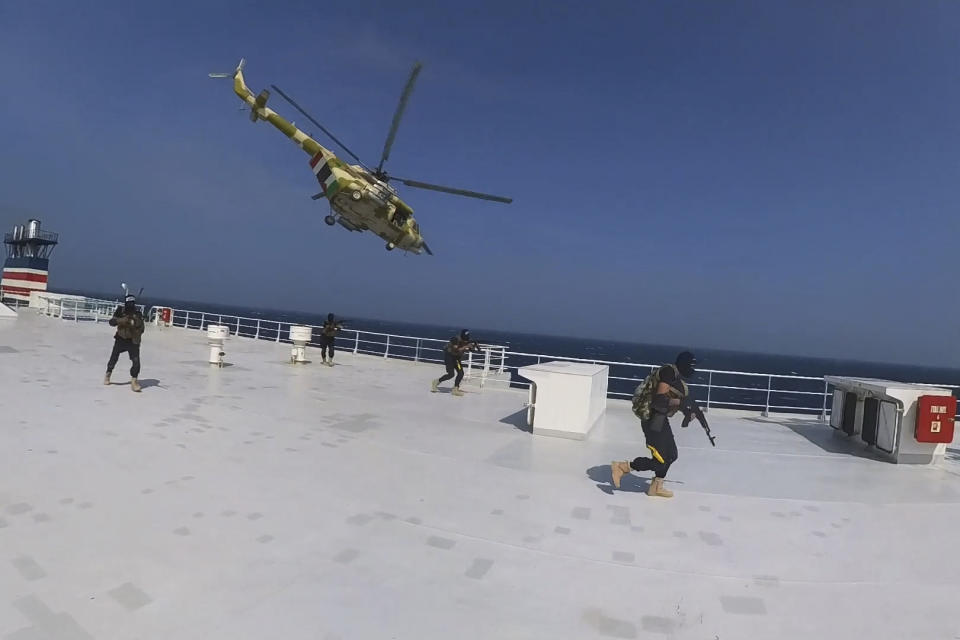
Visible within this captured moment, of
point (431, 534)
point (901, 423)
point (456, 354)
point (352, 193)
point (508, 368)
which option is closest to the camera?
point (431, 534)

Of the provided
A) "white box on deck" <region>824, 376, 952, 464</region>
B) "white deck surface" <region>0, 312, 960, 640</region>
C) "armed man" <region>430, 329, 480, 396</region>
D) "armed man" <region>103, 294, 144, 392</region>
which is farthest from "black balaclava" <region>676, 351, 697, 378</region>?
"armed man" <region>103, 294, 144, 392</region>

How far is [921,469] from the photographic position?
281 inches

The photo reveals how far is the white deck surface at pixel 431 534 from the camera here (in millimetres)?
3037

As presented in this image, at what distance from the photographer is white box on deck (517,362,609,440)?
7.81 meters

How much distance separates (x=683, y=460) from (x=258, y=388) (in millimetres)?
7672

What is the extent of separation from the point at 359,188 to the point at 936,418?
60.9 ft

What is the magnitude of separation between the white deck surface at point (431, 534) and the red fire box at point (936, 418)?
463 mm

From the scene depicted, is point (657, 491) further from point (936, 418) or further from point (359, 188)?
point (359, 188)

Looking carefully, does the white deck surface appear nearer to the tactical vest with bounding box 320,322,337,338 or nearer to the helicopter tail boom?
the tactical vest with bounding box 320,322,337,338

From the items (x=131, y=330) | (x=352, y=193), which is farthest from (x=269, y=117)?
(x=131, y=330)

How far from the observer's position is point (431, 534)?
4.14 meters

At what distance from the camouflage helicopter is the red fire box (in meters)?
15.6

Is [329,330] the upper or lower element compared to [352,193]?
lower

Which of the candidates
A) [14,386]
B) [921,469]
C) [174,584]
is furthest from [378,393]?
[921,469]
